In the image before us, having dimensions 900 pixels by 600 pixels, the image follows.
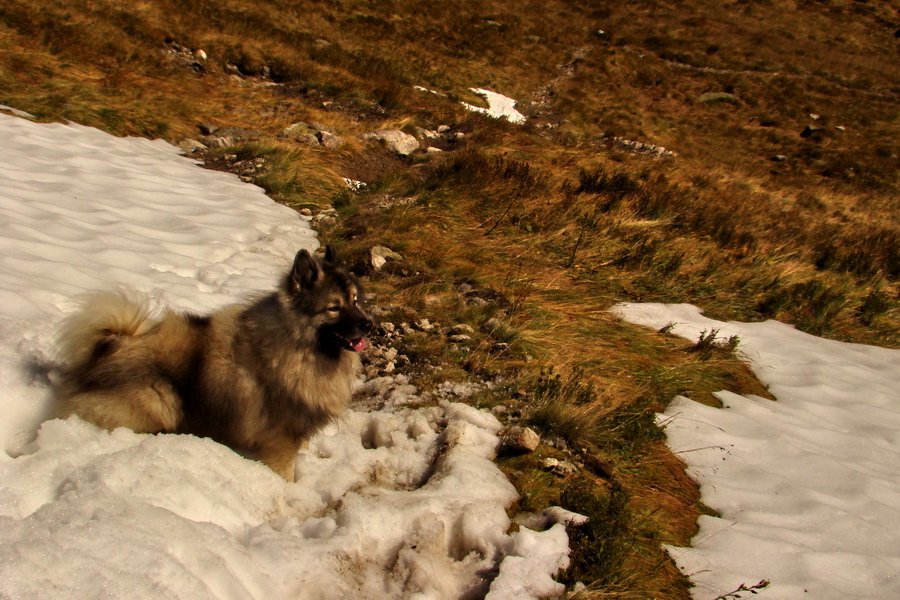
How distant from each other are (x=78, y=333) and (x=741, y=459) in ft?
14.9

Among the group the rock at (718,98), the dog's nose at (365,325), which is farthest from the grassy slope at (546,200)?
the rock at (718,98)

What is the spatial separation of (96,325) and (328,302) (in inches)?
50.5

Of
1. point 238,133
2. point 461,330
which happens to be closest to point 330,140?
point 238,133

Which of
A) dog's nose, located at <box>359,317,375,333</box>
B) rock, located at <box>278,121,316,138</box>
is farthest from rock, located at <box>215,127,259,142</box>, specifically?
dog's nose, located at <box>359,317,375,333</box>

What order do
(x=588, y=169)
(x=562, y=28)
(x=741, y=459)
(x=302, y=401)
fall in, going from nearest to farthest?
(x=302, y=401) < (x=741, y=459) < (x=588, y=169) < (x=562, y=28)

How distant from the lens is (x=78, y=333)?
2.90m

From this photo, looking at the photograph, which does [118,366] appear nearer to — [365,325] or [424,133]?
[365,325]

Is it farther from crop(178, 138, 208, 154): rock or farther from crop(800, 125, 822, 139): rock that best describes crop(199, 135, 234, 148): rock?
crop(800, 125, 822, 139): rock

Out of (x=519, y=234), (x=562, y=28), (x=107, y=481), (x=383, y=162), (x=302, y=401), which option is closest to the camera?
(x=107, y=481)

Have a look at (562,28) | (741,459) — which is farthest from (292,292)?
(562,28)

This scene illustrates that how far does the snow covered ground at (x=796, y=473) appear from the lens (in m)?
3.02

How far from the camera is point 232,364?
10.6 feet

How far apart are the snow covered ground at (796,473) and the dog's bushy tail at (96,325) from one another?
342 centimetres

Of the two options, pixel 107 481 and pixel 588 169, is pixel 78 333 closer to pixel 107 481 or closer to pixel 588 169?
pixel 107 481
